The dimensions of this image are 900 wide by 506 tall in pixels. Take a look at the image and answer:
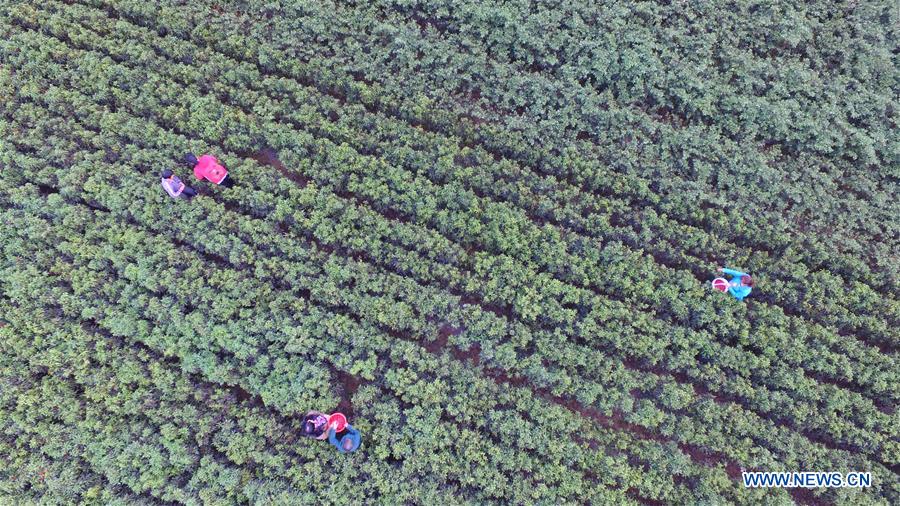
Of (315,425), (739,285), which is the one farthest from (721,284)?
(315,425)

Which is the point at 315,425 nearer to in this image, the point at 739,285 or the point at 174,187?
the point at 174,187

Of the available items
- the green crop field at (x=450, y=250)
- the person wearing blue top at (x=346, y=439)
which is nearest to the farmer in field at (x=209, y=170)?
the green crop field at (x=450, y=250)

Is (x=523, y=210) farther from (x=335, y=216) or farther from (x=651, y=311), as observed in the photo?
(x=335, y=216)

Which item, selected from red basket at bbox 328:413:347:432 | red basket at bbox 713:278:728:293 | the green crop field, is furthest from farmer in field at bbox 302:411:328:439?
red basket at bbox 713:278:728:293

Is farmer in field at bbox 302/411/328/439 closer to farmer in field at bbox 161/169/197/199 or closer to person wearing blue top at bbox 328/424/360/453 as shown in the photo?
person wearing blue top at bbox 328/424/360/453

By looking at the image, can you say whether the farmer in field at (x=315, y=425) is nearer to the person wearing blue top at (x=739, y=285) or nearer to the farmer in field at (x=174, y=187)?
the farmer in field at (x=174, y=187)
